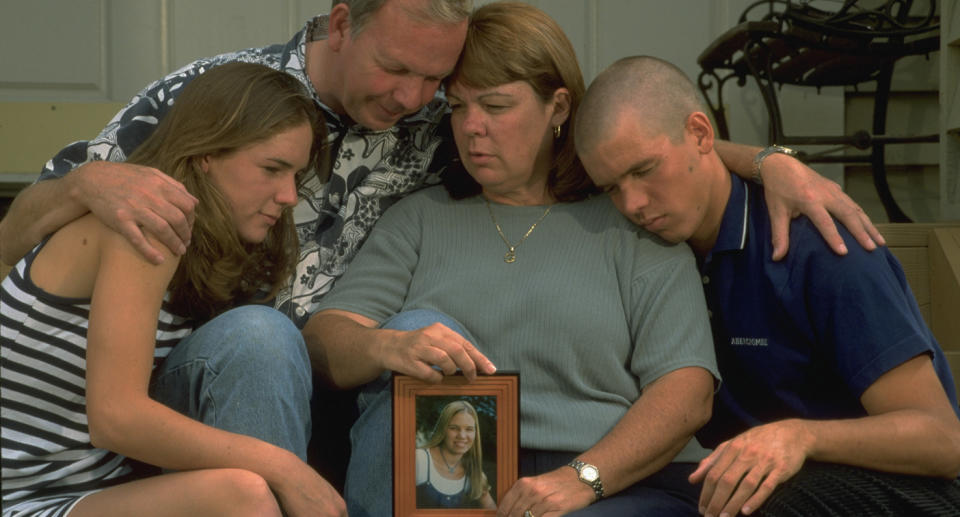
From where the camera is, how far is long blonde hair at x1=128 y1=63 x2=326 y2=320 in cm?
150

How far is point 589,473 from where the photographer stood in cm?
146

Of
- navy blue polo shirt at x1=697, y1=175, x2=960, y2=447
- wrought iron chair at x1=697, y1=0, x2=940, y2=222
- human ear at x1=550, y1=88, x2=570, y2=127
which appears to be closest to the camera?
navy blue polo shirt at x1=697, y1=175, x2=960, y2=447

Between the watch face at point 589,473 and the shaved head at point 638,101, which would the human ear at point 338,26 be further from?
the watch face at point 589,473

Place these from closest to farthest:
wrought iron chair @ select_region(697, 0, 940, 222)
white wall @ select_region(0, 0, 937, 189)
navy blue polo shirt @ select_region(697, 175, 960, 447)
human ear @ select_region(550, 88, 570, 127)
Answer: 1. navy blue polo shirt @ select_region(697, 175, 960, 447)
2. human ear @ select_region(550, 88, 570, 127)
3. wrought iron chair @ select_region(697, 0, 940, 222)
4. white wall @ select_region(0, 0, 937, 189)

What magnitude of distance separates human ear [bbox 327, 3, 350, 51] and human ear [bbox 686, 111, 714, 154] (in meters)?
0.61

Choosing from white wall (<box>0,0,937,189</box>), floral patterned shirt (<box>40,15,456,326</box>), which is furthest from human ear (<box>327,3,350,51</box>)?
white wall (<box>0,0,937,189</box>)

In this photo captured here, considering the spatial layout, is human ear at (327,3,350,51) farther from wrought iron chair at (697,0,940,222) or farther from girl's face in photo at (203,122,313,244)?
wrought iron chair at (697,0,940,222)

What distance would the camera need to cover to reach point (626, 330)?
5.39ft

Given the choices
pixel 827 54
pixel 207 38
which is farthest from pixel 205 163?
pixel 827 54

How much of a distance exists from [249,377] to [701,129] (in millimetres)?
794

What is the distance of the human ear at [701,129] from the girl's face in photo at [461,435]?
0.59 meters

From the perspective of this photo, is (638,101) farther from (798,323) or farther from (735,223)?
(798,323)

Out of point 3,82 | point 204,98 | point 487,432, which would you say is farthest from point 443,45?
point 3,82

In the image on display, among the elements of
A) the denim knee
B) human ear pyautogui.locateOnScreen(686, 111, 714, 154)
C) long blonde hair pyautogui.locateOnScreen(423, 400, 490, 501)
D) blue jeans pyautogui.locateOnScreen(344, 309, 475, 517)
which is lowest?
blue jeans pyautogui.locateOnScreen(344, 309, 475, 517)
